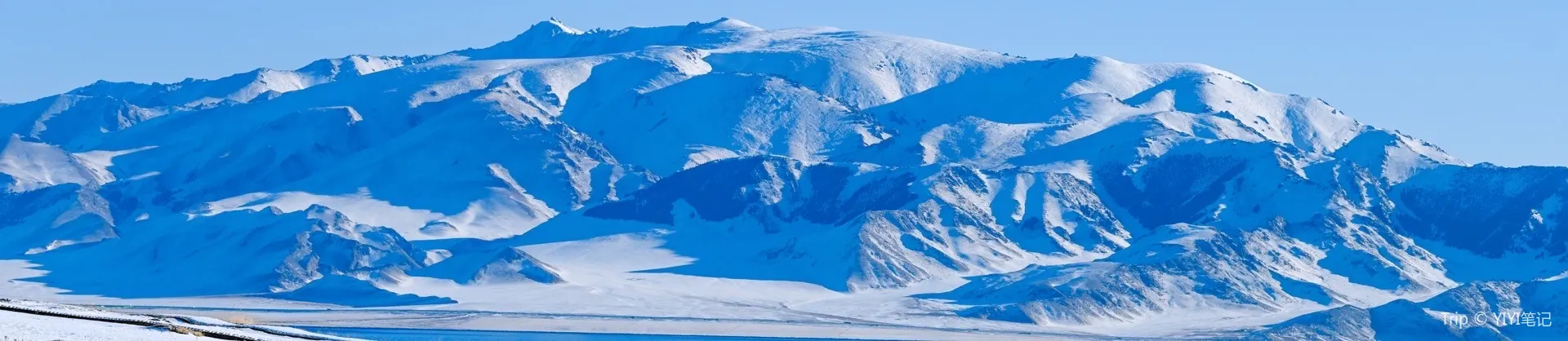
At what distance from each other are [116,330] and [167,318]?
629 inches

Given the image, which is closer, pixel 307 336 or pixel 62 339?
pixel 62 339

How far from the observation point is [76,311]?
11112 cm

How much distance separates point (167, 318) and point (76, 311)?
6128mm

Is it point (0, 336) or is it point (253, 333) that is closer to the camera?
point (0, 336)

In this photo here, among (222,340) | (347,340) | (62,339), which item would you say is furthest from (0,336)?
(347,340)

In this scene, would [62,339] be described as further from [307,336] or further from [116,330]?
[307,336]

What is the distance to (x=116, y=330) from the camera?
331ft

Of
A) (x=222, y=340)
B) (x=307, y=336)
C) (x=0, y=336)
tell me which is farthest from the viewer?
(x=307, y=336)

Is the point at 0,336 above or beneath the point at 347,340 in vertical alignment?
beneath

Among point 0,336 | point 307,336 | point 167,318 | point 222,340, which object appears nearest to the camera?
point 0,336

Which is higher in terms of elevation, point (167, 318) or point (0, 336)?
point (167, 318)

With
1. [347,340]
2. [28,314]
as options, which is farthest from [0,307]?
[347,340]

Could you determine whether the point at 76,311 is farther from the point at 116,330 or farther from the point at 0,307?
the point at 116,330

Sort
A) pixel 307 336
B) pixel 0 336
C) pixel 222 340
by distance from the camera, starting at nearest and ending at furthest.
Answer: pixel 0 336
pixel 222 340
pixel 307 336
